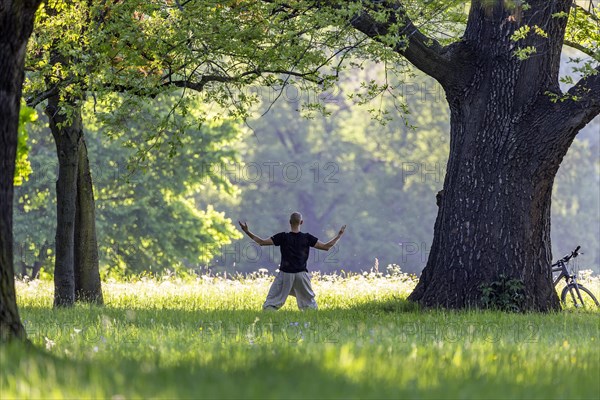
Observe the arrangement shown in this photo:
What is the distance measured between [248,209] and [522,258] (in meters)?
48.0

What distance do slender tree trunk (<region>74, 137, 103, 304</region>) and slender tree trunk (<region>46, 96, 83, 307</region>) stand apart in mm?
1078

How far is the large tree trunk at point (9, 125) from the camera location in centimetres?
702

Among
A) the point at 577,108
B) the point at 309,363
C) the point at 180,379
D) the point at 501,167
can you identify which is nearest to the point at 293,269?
the point at 501,167

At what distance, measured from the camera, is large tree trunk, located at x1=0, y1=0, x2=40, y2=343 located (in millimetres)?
7016

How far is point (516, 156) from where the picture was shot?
1435 centimetres

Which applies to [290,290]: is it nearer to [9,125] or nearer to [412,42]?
[412,42]

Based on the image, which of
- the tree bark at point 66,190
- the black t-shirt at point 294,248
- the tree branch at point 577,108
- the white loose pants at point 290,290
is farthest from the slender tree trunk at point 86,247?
the tree branch at point 577,108

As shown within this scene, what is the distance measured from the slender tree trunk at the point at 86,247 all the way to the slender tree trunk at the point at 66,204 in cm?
108

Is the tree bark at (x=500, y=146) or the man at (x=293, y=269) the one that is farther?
the man at (x=293, y=269)

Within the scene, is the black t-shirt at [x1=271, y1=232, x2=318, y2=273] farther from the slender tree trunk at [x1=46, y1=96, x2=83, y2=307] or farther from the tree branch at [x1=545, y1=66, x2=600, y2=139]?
the tree branch at [x1=545, y1=66, x2=600, y2=139]

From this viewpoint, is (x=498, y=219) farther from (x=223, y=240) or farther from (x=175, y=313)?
(x=223, y=240)

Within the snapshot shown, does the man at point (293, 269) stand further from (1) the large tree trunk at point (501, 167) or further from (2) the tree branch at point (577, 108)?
(2) the tree branch at point (577, 108)

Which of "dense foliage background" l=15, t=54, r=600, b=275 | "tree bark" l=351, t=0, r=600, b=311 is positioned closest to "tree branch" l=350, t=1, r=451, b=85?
"tree bark" l=351, t=0, r=600, b=311

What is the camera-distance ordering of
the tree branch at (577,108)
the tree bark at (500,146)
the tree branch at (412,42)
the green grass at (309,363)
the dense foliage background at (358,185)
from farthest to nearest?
the dense foliage background at (358,185), the tree bark at (500,146), the tree branch at (577,108), the tree branch at (412,42), the green grass at (309,363)
